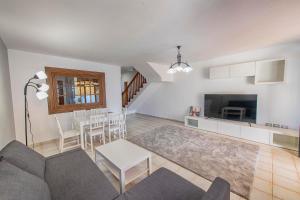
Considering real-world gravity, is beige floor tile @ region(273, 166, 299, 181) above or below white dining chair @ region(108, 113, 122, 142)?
below

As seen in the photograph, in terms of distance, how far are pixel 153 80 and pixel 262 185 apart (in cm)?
429

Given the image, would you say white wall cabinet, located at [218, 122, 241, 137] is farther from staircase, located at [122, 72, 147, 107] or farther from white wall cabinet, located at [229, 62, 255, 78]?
staircase, located at [122, 72, 147, 107]

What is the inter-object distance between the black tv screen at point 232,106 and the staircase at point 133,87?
125 inches

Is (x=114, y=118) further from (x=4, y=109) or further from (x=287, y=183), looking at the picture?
(x=287, y=183)

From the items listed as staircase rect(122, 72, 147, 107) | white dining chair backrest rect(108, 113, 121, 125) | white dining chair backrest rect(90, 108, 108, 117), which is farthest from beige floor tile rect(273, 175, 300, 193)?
staircase rect(122, 72, 147, 107)

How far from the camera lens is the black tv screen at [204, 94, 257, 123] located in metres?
3.55

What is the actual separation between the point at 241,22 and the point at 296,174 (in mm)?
2492

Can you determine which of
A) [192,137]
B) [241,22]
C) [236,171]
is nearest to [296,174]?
[236,171]

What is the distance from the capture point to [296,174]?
2.12 meters

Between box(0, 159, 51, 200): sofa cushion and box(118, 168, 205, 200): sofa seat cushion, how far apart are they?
0.62 meters

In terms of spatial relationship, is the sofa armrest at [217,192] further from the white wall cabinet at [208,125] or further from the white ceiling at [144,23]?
the white wall cabinet at [208,125]

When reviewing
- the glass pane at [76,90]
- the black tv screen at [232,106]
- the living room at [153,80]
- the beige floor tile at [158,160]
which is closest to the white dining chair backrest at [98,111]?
the living room at [153,80]

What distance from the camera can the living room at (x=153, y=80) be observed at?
1.47 metres

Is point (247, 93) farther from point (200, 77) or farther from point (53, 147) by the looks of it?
point (53, 147)
